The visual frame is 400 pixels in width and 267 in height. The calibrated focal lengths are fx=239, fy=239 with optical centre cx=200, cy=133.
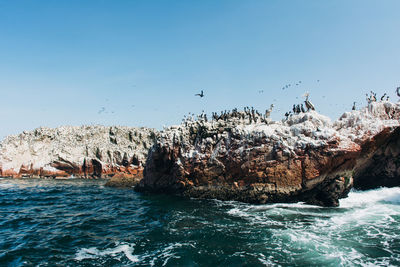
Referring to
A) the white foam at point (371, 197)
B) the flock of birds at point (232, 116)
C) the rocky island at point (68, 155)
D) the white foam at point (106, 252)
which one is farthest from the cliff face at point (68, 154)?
the white foam at point (371, 197)

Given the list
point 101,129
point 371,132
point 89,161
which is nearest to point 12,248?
point 371,132

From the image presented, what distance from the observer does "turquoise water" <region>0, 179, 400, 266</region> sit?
11.4 meters

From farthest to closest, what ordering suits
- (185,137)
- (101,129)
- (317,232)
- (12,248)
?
(101,129) → (185,137) → (317,232) → (12,248)

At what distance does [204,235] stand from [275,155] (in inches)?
478

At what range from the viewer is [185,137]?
29.1 m

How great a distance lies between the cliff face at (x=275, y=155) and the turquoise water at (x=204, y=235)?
211 centimetres

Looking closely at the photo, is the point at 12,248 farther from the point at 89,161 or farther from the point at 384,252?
the point at 89,161

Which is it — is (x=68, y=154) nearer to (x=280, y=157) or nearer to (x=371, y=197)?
(x=280, y=157)

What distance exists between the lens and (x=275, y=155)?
23.5 metres

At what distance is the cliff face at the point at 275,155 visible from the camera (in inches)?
875

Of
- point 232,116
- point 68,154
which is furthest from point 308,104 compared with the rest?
point 68,154

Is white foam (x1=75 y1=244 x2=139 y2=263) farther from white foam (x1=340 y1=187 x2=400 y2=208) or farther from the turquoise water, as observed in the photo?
white foam (x1=340 y1=187 x2=400 y2=208)

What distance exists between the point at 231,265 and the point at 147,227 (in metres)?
7.80

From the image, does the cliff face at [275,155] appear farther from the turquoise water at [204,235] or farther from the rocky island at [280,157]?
the turquoise water at [204,235]
